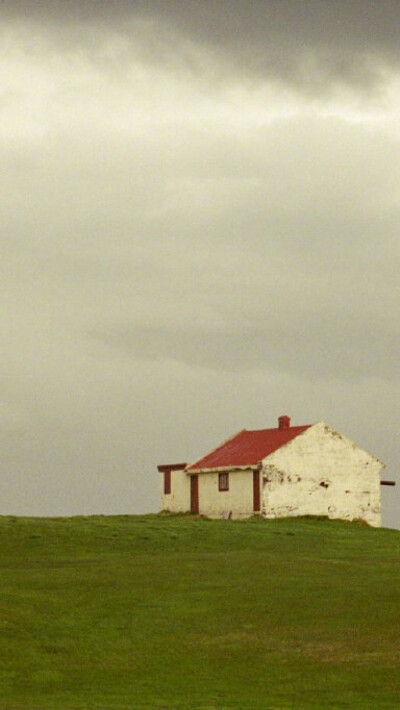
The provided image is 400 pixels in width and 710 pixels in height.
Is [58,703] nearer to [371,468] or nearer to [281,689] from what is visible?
[281,689]

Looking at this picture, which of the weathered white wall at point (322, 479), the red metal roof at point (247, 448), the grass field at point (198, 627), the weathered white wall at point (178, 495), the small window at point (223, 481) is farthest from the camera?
the weathered white wall at point (178, 495)

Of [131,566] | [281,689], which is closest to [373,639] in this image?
[281,689]

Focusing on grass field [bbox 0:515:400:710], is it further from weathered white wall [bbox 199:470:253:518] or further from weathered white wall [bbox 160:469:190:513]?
weathered white wall [bbox 160:469:190:513]

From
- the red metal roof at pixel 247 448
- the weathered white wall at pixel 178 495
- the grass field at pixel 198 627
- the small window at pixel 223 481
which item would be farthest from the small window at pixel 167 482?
the grass field at pixel 198 627

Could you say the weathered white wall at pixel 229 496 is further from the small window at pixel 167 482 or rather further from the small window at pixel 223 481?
the small window at pixel 167 482

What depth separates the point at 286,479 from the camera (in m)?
80.4

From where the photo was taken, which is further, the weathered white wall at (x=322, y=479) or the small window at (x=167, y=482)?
the small window at (x=167, y=482)

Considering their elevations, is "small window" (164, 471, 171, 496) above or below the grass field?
above

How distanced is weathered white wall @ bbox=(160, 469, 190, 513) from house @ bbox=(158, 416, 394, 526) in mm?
73

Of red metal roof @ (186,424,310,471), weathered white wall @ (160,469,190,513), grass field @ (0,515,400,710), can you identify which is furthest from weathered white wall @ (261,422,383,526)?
grass field @ (0,515,400,710)

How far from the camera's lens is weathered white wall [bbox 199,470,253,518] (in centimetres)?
8056

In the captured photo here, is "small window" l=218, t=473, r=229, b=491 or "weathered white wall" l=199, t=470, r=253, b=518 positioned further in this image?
"small window" l=218, t=473, r=229, b=491

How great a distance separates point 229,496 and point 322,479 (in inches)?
259

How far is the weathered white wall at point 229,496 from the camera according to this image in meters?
80.6
